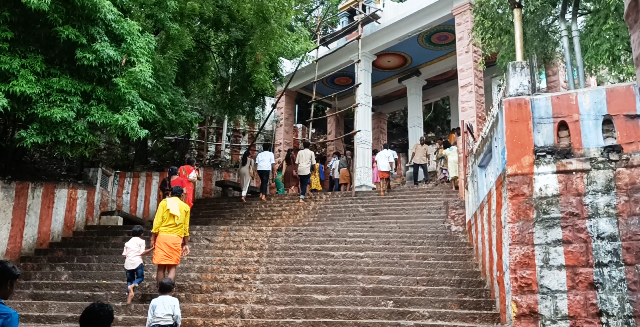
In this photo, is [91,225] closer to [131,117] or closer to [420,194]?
[131,117]

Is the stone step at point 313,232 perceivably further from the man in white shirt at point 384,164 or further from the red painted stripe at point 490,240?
the man in white shirt at point 384,164

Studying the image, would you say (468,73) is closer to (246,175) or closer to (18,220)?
(246,175)

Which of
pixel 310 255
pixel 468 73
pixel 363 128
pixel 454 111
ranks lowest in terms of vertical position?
pixel 310 255

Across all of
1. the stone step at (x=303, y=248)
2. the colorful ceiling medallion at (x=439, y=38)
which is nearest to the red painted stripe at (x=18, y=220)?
the stone step at (x=303, y=248)

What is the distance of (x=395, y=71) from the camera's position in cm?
1762

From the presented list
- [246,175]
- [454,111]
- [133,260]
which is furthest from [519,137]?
[454,111]

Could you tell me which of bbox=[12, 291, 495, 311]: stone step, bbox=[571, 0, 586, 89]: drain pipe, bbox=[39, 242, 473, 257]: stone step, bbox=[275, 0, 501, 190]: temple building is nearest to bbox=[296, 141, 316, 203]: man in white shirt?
bbox=[275, 0, 501, 190]: temple building

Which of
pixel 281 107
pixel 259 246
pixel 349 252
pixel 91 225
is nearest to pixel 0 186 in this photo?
pixel 91 225

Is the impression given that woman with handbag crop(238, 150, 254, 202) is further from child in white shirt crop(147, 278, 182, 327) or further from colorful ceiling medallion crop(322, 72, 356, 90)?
child in white shirt crop(147, 278, 182, 327)

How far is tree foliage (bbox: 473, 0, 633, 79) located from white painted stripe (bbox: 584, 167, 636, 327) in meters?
3.98

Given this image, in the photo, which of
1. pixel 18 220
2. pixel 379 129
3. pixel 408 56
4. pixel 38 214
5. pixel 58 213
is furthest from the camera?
pixel 379 129

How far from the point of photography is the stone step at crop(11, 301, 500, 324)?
5836mm

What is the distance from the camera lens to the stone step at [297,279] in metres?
6.71

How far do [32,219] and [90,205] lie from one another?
139 centimetres
